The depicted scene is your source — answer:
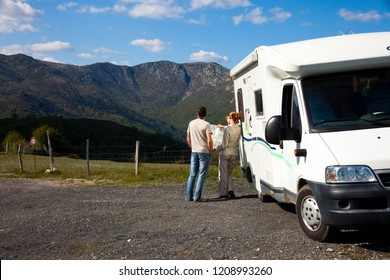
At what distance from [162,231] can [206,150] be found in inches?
122

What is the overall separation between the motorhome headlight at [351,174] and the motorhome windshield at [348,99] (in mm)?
692

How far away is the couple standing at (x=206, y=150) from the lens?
10359 mm

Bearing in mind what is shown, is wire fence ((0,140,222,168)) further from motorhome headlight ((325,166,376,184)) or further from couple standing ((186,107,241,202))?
motorhome headlight ((325,166,376,184))

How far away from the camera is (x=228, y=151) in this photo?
1084 cm

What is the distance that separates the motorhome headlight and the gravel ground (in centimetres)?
96

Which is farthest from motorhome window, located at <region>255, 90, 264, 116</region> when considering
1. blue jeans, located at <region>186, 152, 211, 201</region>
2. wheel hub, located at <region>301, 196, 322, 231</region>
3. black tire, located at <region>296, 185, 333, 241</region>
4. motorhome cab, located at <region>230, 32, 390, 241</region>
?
wheel hub, located at <region>301, 196, 322, 231</region>

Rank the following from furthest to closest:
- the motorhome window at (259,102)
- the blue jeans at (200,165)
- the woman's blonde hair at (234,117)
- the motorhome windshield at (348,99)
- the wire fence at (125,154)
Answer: the wire fence at (125,154) → the woman's blonde hair at (234,117) → the blue jeans at (200,165) → the motorhome window at (259,102) → the motorhome windshield at (348,99)

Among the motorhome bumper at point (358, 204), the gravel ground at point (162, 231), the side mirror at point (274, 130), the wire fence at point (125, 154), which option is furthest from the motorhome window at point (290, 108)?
the wire fence at point (125, 154)

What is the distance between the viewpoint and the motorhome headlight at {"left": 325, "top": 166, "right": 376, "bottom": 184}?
566cm

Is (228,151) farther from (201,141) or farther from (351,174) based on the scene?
(351,174)

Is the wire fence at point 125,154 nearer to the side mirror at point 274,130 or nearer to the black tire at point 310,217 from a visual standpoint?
the side mirror at point 274,130

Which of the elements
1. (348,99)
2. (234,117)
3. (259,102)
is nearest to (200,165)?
(234,117)
